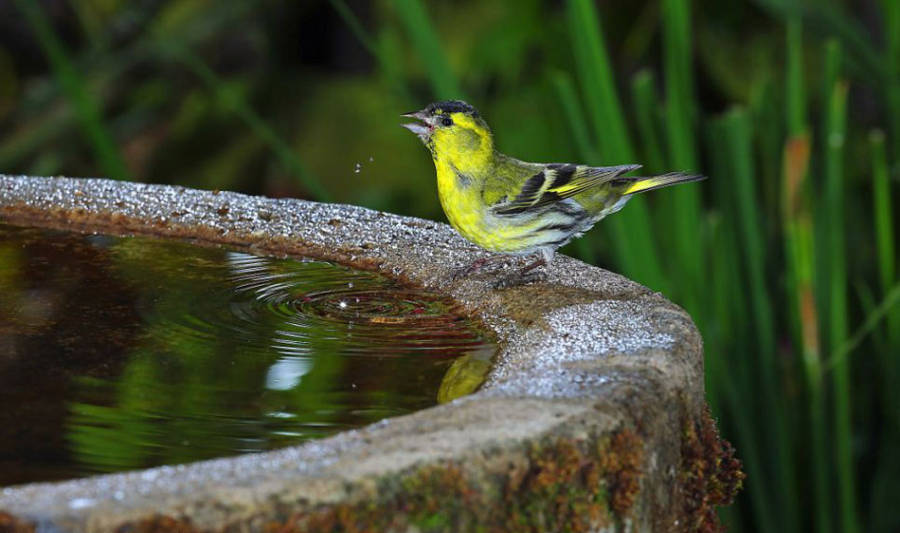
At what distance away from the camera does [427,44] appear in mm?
2191

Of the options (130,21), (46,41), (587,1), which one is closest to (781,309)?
(587,1)

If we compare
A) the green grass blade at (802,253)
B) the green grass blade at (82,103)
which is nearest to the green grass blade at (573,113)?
the green grass blade at (802,253)

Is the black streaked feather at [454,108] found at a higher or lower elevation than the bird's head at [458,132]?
higher

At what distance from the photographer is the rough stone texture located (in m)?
0.94

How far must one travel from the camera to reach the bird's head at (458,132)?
1908mm

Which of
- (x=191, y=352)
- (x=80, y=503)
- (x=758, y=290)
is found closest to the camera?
(x=80, y=503)

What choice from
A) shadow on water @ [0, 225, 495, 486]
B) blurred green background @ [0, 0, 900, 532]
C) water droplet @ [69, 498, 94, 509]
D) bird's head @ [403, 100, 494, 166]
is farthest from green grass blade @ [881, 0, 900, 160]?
water droplet @ [69, 498, 94, 509]

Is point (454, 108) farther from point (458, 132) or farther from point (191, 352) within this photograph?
point (191, 352)

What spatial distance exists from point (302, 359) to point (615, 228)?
33.5 inches

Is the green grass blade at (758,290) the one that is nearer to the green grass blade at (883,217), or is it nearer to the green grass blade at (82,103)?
the green grass blade at (883,217)

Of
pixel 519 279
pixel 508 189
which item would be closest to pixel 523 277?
pixel 519 279

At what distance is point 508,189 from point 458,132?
0.11m

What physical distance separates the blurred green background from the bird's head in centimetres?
30

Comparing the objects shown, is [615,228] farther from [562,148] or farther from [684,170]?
[562,148]
